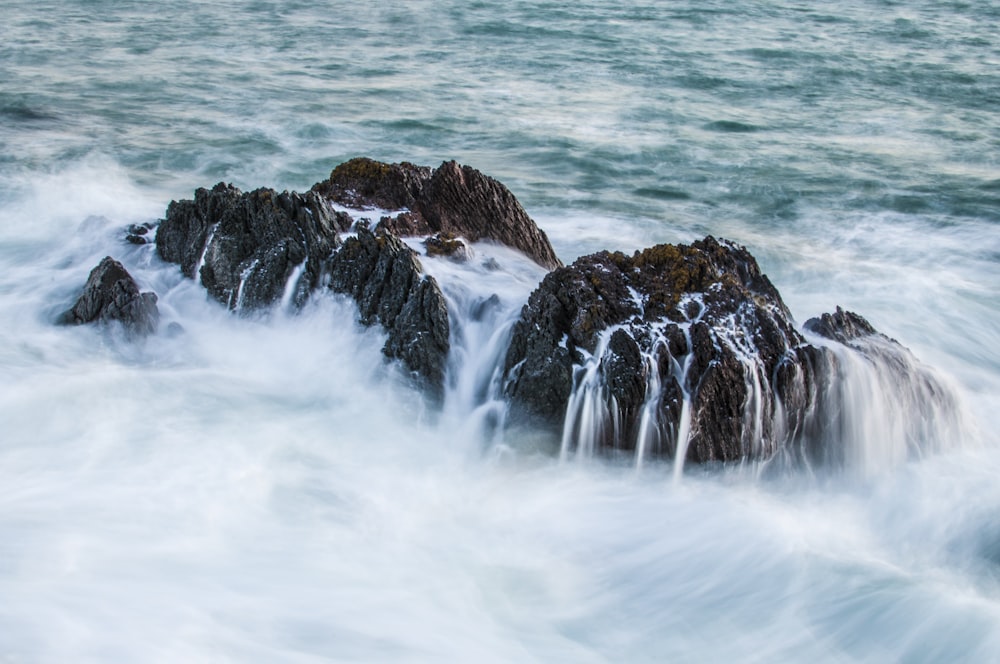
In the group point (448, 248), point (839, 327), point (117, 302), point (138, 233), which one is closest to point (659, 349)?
point (839, 327)

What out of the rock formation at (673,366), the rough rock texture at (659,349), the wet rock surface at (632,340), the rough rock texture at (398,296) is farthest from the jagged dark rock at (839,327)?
the rough rock texture at (398,296)

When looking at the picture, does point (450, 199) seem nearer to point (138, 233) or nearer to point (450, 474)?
point (450, 474)

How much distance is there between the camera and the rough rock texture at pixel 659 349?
6672 millimetres

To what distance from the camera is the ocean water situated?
571 centimetres

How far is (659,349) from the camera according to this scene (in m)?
6.75

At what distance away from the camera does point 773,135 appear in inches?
651

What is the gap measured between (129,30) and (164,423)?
18.4 meters

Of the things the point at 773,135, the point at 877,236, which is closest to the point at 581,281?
the point at 877,236

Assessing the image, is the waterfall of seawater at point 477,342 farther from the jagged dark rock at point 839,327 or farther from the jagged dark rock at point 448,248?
the jagged dark rock at point 839,327

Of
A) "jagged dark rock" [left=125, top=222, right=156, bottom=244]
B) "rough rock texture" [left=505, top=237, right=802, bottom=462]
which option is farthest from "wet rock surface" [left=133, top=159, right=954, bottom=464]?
"jagged dark rock" [left=125, top=222, right=156, bottom=244]

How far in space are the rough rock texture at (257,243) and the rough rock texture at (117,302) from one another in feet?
1.82

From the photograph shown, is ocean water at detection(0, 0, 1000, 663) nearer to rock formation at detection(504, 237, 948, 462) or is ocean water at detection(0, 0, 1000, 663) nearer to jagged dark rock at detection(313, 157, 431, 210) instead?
rock formation at detection(504, 237, 948, 462)

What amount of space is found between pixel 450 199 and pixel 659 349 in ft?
10.1

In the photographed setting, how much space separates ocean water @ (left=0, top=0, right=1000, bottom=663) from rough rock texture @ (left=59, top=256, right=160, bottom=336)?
0.59 ft
